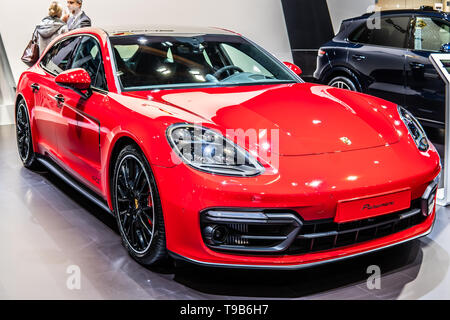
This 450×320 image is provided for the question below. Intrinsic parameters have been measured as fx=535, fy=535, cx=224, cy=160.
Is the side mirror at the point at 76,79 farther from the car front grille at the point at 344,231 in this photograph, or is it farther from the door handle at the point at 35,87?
the car front grille at the point at 344,231

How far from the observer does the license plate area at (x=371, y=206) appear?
232 cm

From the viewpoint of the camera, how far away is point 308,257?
2350 millimetres

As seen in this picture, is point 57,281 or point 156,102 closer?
point 57,281

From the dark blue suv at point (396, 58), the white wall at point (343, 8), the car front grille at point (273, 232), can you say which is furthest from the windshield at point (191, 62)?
the white wall at point (343, 8)

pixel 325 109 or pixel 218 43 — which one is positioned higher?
pixel 218 43

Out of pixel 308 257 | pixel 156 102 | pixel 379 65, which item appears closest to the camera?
pixel 308 257

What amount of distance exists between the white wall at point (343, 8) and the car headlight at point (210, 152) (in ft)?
30.6

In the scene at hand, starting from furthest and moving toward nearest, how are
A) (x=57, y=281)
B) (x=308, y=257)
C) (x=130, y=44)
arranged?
(x=130, y=44) < (x=57, y=281) < (x=308, y=257)

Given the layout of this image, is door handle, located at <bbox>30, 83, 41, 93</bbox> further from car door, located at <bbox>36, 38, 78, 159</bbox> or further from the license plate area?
the license plate area

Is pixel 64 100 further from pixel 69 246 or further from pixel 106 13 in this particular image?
pixel 106 13

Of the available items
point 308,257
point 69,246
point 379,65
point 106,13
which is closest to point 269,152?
point 308,257

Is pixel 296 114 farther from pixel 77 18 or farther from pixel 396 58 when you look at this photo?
pixel 77 18

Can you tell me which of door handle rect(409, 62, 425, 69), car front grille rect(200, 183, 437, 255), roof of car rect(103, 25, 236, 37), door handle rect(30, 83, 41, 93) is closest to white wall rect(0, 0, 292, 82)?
door handle rect(30, 83, 41, 93)
